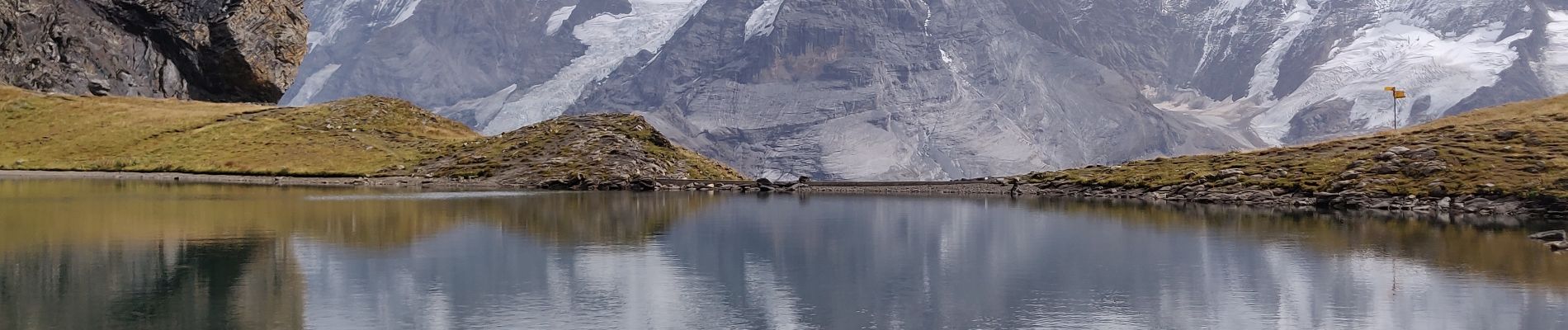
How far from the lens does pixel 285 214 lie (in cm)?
8519

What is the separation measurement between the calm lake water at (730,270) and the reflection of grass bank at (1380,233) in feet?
1.12

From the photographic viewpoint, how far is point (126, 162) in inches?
5610

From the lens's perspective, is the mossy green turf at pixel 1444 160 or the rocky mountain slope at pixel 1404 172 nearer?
the rocky mountain slope at pixel 1404 172

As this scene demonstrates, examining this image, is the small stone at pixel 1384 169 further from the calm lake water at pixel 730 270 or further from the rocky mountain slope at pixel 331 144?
the rocky mountain slope at pixel 331 144

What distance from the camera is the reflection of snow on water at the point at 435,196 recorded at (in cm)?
10531

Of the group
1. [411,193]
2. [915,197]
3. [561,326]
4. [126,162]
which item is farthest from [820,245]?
[126,162]

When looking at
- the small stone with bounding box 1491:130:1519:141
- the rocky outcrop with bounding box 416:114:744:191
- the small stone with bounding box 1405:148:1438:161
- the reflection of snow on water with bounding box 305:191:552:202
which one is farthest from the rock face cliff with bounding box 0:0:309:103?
the small stone with bounding box 1491:130:1519:141

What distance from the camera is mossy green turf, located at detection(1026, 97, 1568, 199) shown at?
104 metres

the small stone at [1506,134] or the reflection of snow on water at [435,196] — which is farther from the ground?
the small stone at [1506,134]

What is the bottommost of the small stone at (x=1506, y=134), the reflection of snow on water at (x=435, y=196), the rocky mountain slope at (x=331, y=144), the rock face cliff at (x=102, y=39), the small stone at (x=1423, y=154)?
the reflection of snow on water at (x=435, y=196)

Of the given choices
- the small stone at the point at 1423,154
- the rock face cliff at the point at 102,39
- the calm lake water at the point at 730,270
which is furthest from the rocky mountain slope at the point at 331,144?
the small stone at the point at 1423,154

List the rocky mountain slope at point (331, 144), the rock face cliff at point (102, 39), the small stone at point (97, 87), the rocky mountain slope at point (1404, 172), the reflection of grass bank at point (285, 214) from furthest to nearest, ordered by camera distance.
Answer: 1. the small stone at point (97, 87)
2. the rock face cliff at point (102, 39)
3. the rocky mountain slope at point (331, 144)
4. the rocky mountain slope at point (1404, 172)
5. the reflection of grass bank at point (285, 214)

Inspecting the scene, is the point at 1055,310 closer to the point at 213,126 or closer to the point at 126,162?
the point at 126,162

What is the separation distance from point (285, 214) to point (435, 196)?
91.7 feet
